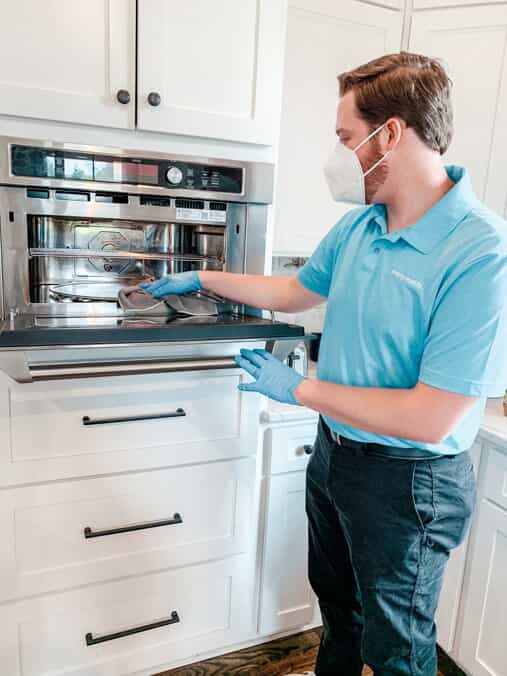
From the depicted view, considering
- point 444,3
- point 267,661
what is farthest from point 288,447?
point 444,3

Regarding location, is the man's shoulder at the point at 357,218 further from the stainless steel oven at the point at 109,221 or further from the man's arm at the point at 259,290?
the stainless steel oven at the point at 109,221

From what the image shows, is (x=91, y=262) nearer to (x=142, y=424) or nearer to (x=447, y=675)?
(x=142, y=424)

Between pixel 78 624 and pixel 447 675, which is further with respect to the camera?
pixel 447 675

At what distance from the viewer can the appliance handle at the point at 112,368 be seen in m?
1.11

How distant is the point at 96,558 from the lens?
51.5 inches

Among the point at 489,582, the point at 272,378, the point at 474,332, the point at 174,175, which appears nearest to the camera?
the point at 474,332

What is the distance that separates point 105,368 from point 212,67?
768 mm

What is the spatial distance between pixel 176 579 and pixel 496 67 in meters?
1.73

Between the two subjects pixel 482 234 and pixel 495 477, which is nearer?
pixel 482 234

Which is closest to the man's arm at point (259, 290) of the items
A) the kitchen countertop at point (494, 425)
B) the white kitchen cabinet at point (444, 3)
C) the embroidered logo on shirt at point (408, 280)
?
the embroidered logo on shirt at point (408, 280)

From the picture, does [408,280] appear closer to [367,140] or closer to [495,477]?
[367,140]

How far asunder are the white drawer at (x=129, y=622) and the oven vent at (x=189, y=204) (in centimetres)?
97

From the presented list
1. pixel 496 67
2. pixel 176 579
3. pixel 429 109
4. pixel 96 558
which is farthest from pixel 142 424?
pixel 496 67

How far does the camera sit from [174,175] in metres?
1.29
